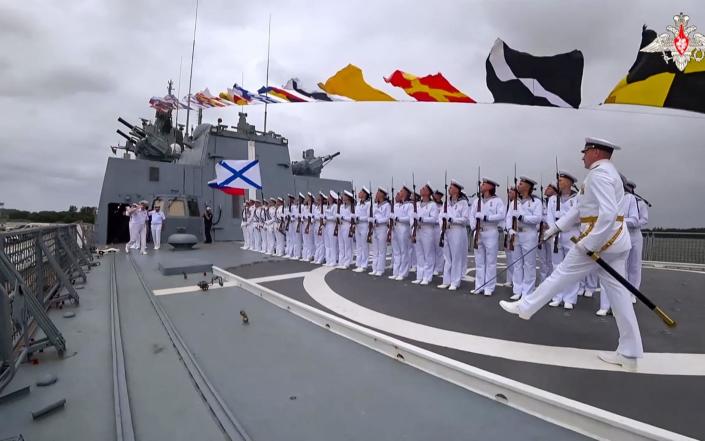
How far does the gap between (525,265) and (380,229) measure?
8.95 feet

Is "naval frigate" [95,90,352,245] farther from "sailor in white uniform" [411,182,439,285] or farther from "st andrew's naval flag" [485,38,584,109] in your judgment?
"st andrew's naval flag" [485,38,584,109]

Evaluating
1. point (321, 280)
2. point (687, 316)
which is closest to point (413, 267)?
point (321, 280)

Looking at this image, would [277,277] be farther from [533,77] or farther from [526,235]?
[533,77]

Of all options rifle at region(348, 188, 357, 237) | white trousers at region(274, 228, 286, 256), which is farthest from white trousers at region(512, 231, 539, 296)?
white trousers at region(274, 228, 286, 256)

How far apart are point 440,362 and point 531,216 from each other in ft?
11.0

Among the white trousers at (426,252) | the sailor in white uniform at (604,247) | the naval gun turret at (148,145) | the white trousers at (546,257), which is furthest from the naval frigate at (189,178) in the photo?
the sailor in white uniform at (604,247)

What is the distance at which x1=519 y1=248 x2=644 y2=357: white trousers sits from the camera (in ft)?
7.61

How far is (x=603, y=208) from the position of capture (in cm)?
239

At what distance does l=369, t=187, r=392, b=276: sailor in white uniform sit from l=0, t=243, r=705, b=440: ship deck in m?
2.46

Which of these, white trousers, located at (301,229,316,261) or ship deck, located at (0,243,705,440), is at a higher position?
white trousers, located at (301,229,316,261)

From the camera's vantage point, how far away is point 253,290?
3.97 m

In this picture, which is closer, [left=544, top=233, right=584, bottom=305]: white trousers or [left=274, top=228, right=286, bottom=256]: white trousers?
[left=544, top=233, right=584, bottom=305]: white trousers

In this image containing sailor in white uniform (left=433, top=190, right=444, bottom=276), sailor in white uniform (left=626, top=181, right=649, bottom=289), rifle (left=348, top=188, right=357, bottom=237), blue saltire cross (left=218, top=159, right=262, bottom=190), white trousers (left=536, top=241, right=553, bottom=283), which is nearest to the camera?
sailor in white uniform (left=626, top=181, right=649, bottom=289)

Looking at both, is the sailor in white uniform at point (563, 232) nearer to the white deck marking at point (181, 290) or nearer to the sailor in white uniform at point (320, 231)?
the white deck marking at point (181, 290)
